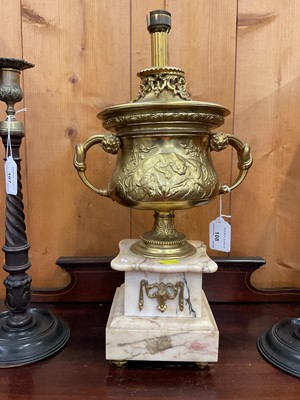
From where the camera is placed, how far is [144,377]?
72 cm

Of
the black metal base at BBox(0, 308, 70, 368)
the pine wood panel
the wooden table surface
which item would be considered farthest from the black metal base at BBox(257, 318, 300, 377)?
the black metal base at BBox(0, 308, 70, 368)

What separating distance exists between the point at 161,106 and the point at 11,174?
0.34m

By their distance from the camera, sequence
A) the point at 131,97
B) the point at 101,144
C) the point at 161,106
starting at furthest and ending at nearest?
the point at 131,97 < the point at 101,144 < the point at 161,106

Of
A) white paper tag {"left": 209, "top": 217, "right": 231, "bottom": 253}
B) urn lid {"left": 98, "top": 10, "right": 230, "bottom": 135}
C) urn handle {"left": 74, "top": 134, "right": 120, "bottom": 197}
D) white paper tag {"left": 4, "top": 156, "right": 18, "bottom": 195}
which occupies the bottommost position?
white paper tag {"left": 209, "top": 217, "right": 231, "bottom": 253}

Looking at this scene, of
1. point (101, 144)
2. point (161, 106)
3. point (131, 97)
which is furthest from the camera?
point (131, 97)

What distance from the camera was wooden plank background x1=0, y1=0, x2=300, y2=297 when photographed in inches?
38.4

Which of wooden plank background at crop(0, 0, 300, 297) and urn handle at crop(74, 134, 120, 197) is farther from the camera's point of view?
wooden plank background at crop(0, 0, 300, 297)

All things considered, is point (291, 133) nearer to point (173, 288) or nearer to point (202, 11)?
point (202, 11)

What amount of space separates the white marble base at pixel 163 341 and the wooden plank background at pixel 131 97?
13.4 inches

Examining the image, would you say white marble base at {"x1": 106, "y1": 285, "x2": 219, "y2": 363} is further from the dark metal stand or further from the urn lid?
the urn lid

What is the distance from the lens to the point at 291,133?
102cm

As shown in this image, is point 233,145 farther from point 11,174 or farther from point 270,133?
point 11,174

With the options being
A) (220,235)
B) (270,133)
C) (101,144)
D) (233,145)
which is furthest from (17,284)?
(270,133)

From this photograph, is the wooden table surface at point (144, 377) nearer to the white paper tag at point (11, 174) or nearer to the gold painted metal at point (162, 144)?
the gold painted metal at point (162, 144)
